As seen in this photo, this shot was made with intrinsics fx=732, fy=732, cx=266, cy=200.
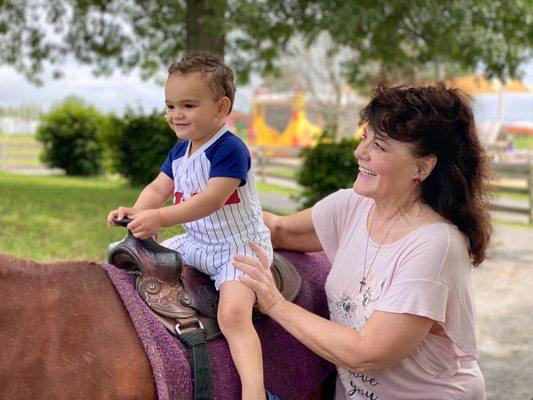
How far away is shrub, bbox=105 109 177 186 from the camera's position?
12938 millimetres

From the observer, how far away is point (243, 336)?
2.10m

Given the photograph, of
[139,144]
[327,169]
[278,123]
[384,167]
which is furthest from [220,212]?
[278,123]

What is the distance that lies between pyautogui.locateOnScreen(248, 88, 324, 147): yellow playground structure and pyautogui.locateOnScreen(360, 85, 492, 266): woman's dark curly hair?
105 feet

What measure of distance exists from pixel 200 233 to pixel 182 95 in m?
0.45

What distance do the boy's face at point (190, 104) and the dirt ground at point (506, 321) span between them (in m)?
1.40

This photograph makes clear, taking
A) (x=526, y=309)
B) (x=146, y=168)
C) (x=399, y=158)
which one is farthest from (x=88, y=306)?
(x=146, y=168)

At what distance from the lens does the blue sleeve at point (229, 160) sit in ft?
7.31

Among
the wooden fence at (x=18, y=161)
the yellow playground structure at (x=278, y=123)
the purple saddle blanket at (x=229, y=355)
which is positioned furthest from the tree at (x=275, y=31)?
the yellow playground structure at (x=278, y=123)

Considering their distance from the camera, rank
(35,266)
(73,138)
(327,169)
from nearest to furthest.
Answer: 1. (35,266)
2. (327,169)
3. (73,138)

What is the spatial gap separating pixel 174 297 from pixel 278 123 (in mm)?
38273

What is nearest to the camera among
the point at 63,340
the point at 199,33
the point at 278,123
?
the point at 63,340

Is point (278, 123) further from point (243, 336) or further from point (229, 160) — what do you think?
point (243, 336)

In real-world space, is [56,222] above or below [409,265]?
below

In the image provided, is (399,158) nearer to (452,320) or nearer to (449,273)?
(449,273)
